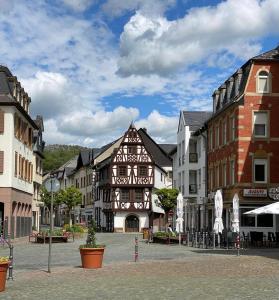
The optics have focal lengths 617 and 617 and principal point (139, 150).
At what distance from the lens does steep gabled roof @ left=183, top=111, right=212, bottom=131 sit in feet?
194

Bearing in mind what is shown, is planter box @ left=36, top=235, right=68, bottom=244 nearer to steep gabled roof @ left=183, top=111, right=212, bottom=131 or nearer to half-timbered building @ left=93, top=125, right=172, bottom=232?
steep gabled roof @ left=183, top=111, right=212, bottom=131

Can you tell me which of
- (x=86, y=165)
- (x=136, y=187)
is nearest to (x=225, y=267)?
(x=136, y=187)

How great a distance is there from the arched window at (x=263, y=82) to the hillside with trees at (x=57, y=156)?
104 meters

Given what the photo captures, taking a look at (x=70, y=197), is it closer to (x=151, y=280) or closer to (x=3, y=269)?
(x=151, y=280)

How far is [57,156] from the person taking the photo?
151 m

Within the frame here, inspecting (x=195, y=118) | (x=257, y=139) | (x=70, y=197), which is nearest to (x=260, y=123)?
(x=257, y=139)

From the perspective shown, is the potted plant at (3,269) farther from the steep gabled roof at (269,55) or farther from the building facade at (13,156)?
the steep gabled roof at (269,55)

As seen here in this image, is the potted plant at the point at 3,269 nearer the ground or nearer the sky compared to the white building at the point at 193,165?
nearer the ground

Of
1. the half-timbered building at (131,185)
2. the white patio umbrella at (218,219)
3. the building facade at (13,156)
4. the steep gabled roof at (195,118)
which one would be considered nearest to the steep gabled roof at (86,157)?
the half-timbered building at (131,185)

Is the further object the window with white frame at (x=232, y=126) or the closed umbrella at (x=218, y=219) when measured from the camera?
the window with white frame at (x=232, y=126)

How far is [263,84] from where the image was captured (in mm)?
42250

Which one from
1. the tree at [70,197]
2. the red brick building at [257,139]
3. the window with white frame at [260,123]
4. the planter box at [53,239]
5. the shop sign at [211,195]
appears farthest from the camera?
the tree at [70,197]

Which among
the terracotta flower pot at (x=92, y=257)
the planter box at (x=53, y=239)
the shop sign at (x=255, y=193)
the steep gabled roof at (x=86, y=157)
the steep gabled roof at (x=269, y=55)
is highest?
the steep gabled roof at (x=269, y=55)

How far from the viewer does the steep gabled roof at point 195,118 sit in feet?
194
